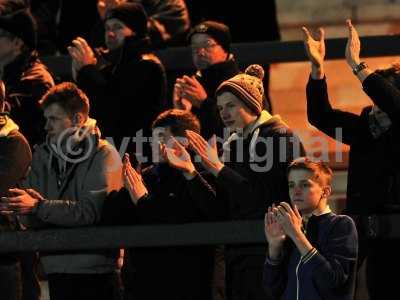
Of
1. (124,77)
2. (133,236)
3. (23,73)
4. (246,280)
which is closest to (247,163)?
(246,280)

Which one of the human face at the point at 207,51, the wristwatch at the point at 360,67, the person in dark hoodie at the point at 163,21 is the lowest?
the wristwatch at the point at 360,67

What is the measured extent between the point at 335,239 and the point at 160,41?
371 cm

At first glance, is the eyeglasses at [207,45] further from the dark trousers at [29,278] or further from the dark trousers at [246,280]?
the dark trousers at [246,280]

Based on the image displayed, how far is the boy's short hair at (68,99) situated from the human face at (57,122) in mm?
22

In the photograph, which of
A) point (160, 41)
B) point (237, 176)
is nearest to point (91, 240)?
point (237, 176)

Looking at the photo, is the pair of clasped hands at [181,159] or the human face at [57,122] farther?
the human face at [57,122]

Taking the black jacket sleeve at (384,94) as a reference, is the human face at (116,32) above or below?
above

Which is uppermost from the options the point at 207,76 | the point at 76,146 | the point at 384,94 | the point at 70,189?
the point at 207,76

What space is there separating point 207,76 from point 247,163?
1.45 m

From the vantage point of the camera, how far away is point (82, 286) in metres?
10.7

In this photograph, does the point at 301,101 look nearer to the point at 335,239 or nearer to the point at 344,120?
the point at 344,120

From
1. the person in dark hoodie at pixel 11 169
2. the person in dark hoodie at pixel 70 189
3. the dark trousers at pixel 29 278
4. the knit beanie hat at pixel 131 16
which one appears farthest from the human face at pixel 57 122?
the knit beanie hat at pixel 131 16

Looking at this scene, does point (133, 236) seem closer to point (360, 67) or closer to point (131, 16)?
point (360, 67)

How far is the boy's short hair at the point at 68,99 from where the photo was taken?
11000 mm
